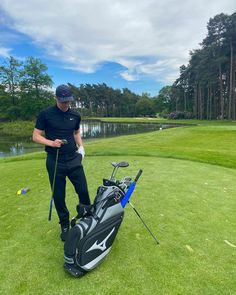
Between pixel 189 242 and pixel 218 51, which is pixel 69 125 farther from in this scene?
pixel 218 51

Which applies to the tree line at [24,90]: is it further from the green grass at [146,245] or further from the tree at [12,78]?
the green grass at [146,245]

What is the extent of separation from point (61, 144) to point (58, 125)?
11.8 inches

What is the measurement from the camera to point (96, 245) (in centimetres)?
285

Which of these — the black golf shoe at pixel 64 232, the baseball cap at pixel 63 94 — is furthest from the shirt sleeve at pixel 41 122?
the black golf shoe at pixel 64 232

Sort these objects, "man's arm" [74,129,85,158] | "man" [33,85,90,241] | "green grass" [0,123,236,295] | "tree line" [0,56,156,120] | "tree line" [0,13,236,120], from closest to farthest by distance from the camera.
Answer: "green grass" [0,123,236,295], "man" [33,85,90,241], "man's arm" [74,129,85,158], "tree line" [0,13,236,120], "tree line" [0,56,156,120]

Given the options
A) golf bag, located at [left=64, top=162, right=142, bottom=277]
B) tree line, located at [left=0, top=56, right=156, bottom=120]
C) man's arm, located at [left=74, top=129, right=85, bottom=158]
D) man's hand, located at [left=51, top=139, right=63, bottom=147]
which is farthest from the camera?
tree line, located at [left=0, top=56, right=156, bottom=120]

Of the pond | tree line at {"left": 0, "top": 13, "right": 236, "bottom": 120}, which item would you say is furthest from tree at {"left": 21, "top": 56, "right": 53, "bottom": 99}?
the pond

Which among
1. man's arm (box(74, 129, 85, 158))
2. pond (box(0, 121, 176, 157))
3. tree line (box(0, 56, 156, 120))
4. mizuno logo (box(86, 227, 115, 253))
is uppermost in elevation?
tree line (box(0, 56, 156, 120))

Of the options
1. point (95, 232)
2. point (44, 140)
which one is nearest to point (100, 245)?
point (95, 232)

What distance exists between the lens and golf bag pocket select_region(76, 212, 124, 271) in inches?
108

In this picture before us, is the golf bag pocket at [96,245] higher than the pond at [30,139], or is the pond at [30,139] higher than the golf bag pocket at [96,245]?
the golf bag pocket at [96,245]

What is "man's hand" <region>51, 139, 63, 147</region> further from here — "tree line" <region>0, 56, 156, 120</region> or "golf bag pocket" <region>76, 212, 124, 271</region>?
"tree line" <region>0, 56, 156, 120</region>

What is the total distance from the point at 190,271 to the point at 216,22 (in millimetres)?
43595

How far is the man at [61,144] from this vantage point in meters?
3.42
